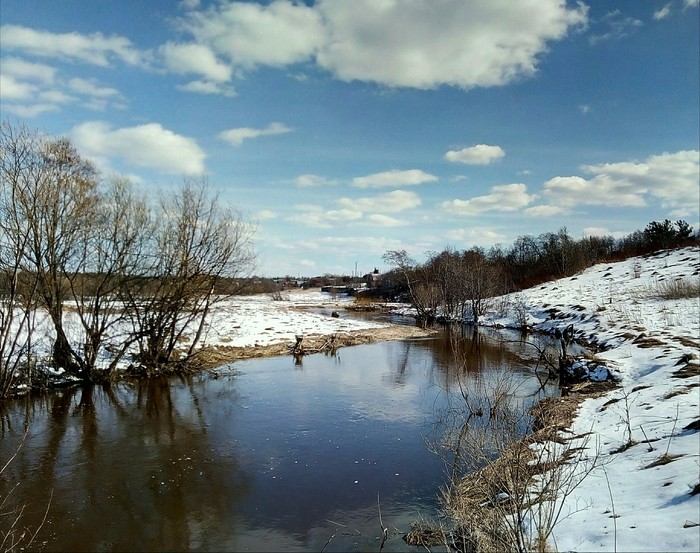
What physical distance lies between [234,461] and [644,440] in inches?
296

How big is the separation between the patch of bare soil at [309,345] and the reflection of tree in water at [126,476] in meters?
6.90

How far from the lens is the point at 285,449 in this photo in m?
9.80

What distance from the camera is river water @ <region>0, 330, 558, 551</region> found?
6.58 meters

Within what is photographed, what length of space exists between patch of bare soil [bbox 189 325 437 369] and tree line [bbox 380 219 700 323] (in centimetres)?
665

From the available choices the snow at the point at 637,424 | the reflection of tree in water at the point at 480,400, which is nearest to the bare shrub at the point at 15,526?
the reflection of tree in water at the point at 480,400

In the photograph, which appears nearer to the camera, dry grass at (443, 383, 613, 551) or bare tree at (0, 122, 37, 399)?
dry grass at (443, 383, 613, 551)

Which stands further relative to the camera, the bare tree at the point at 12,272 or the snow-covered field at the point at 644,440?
the bare tree at the point at 12,272

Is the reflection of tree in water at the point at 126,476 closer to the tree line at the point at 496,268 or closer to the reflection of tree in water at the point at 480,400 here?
the reflection of tree in water at the point at 480,400

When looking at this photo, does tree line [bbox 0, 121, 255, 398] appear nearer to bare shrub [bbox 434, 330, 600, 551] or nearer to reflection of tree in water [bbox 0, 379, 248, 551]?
reflection of tree in water [bbox 0, 379, 248, 551]

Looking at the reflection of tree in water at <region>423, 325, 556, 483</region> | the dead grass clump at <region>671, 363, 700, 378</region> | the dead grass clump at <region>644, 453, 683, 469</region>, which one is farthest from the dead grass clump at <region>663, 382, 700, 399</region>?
the dead grass clump at <region>644, 453, 683, 469</region>

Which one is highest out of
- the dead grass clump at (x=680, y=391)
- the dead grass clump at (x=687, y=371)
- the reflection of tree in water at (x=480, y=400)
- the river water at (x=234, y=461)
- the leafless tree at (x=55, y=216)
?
the leafless tree at (x=55, y=216)

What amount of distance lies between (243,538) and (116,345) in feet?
45.0

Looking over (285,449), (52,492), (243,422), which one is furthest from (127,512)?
(243,422)

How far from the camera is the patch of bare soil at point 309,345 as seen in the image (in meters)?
20.6
